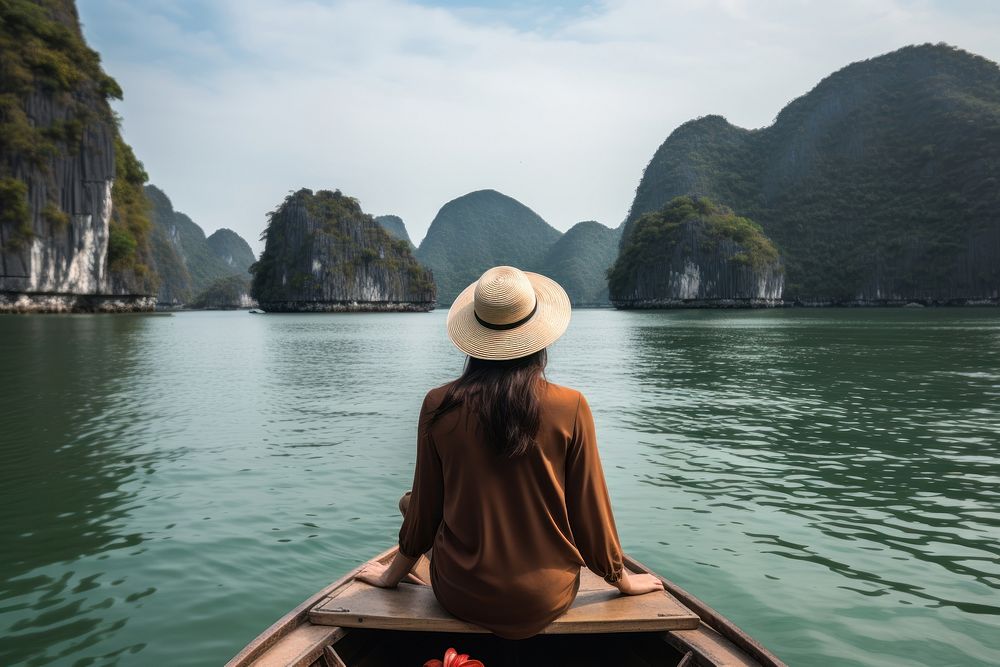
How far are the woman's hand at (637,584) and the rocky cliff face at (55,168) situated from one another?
255 ft

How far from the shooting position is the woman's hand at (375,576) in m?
3.18

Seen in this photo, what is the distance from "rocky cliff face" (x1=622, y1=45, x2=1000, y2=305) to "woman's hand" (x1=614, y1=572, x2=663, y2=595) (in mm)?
145018

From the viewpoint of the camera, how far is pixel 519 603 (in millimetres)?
2621

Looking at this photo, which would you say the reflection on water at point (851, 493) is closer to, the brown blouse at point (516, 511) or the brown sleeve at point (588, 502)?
the brown sleeve at point (588, 502)

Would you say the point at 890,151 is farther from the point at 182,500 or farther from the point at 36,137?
the point at 182,500

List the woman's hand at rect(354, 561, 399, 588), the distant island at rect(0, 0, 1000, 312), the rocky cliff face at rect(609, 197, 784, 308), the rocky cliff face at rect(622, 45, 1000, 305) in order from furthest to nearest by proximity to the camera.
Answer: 1. the rocky cliff face at rect(622, 45, 1000, 305)
2. the rocky cliff face at rect(609, 197, 784, 308)
3. the distant island at rect(0, 0, 1000, 312)
4. the woman's hand at rect(354, 561, 399, 588)

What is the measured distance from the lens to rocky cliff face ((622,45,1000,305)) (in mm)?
127250

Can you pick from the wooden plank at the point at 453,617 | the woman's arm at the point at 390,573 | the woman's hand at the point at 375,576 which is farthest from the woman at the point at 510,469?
the woman's hand at the point at 375,576

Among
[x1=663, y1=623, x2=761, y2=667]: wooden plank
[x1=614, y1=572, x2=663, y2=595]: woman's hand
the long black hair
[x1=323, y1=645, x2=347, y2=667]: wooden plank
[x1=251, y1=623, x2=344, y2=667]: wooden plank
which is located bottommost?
[x1=323, y1=645, x2=347, y2=667]: wooden plank

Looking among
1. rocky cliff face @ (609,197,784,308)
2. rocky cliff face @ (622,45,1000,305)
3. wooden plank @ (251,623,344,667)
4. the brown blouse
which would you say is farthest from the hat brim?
rocky cliff face @ (622,45,1000,305)

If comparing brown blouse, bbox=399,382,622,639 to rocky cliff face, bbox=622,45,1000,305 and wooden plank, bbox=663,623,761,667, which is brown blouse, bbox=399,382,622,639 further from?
rocky cliff face, bbox=622,45,1000,305

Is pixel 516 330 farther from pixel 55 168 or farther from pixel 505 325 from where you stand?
pixel 55 168

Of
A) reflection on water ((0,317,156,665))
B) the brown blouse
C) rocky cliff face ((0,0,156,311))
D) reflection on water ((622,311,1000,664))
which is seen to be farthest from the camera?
rocky cliff face ((0,0,156,311))

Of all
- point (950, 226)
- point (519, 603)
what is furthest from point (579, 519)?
point (950, 226)
